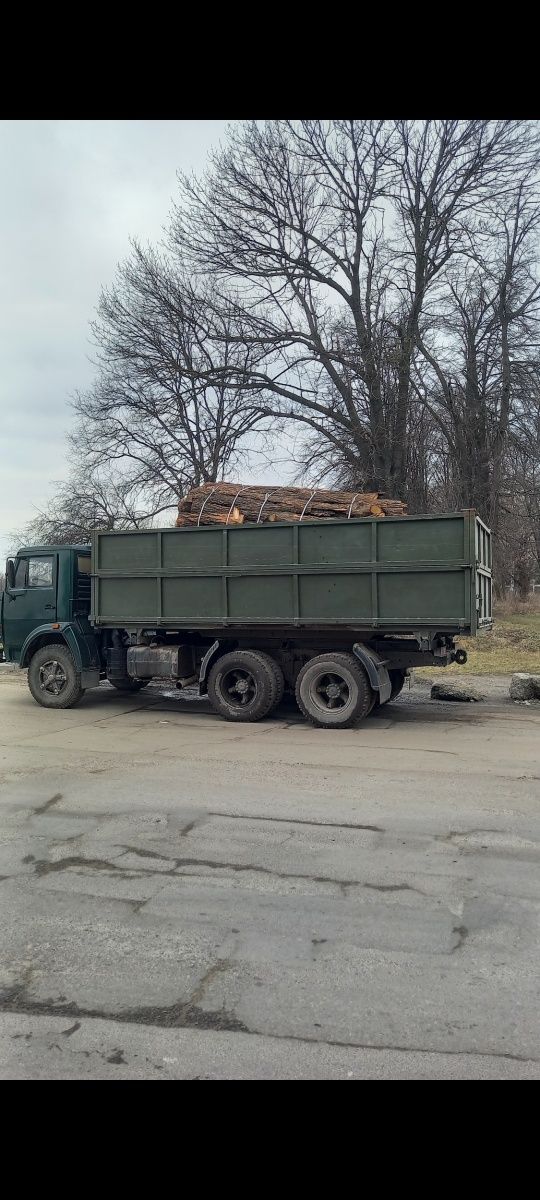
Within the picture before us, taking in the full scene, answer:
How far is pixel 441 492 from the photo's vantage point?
73.0ft

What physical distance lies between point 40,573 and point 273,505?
154 inches

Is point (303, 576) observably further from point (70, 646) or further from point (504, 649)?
point (504, 649)

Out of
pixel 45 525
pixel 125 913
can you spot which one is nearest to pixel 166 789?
pixel 125 913

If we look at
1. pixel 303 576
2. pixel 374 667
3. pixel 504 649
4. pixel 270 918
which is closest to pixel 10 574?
pixel 303 576

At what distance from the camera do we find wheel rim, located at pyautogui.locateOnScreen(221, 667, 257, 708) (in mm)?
10977

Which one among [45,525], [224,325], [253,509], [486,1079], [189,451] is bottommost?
[486,1079]

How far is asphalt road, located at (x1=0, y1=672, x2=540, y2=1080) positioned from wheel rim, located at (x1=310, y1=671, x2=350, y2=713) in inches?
89.5

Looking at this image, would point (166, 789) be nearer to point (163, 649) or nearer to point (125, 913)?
point (125, 913)

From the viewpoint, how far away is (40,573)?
1240cm

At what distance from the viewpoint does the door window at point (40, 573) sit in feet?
40.5

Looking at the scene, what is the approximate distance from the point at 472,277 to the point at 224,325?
723cm

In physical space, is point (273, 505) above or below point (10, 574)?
above

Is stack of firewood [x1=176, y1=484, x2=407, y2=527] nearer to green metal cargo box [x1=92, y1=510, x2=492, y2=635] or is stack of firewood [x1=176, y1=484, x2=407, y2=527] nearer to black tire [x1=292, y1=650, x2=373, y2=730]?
green metal cargo box [x1=92, y1=510, x2=492, y2=635]

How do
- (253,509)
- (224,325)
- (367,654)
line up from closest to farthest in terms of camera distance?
(367,654), (253,509), (224,325)
